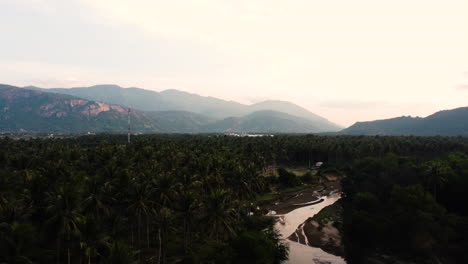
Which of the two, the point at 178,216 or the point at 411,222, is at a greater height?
the point at 178,216

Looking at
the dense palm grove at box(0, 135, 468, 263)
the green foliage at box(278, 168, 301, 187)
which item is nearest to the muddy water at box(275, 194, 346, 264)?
the dense palm grove at box(0, 135, 468, 263)

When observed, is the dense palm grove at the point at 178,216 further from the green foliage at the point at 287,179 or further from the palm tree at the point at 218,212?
the green foliage at the point at 287,179

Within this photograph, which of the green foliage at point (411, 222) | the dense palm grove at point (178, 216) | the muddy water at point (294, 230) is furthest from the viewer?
the muddy water at point (294, 230)

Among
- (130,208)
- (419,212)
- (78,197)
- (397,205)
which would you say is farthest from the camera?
(397,205)

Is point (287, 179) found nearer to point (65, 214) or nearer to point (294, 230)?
point (294, 230)

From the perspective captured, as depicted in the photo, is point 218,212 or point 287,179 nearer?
point 218,212

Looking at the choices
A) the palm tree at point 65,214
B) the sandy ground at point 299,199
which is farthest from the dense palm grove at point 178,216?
the sandy ground at point 299,199

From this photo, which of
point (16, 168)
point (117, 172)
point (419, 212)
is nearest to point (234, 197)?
point (117, 172)

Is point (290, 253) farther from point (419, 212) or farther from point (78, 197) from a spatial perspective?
point (78, 197)

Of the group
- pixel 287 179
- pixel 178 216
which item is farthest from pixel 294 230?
pixel 287 179
